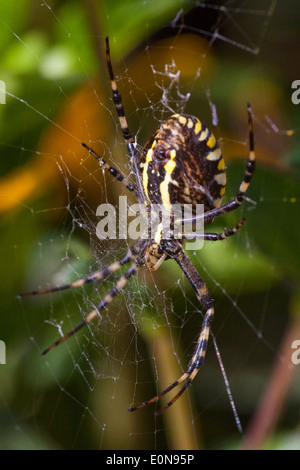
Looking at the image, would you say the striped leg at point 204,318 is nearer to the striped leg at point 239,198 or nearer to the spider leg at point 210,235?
the spider leg at point 210,235

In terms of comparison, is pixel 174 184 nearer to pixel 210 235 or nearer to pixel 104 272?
pixel 210 235

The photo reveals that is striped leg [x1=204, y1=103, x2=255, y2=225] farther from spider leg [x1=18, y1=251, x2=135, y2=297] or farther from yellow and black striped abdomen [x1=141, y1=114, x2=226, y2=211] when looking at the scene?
spider leg [x1=18, y1=251, x2=135, y2=297]

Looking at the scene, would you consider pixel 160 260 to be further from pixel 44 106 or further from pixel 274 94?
pixel 274 94

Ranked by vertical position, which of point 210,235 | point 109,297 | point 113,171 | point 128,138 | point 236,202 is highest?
point 128,138

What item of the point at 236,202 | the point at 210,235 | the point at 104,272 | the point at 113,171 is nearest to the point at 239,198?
the point at 236,202

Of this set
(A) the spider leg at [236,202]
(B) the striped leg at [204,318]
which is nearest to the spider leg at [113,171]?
(A) the spider leg at [236,202]

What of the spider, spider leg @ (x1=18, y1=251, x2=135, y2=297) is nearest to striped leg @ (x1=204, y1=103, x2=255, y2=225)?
the spider

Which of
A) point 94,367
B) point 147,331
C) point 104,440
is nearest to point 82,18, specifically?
point 147,331
